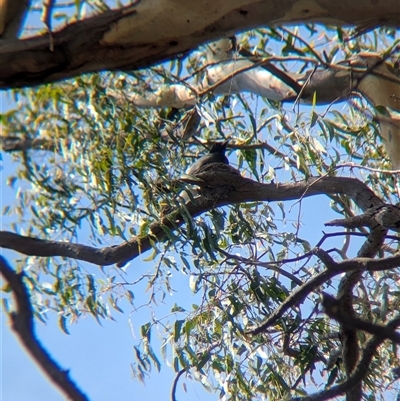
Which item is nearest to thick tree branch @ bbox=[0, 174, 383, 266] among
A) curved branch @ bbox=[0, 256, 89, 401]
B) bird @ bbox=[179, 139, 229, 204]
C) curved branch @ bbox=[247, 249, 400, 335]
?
bird @ bbox=[179, 139, 229, 204]

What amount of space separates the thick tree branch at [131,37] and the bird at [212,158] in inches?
36.5

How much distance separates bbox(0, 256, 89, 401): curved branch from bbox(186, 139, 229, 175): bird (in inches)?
62.6

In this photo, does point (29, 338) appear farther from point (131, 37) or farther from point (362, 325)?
point (131, 37)

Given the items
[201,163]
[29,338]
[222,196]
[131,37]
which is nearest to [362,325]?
[29,338]

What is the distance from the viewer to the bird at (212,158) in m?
2.65

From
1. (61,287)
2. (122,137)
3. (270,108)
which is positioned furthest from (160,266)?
(270,108)

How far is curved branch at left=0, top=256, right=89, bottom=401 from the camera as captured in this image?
931 mm

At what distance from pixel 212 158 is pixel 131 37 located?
3.67ft

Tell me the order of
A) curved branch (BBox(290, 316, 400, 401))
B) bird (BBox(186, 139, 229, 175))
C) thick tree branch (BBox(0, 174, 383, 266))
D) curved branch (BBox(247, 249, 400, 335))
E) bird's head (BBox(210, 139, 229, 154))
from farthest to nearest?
bird's head (BBox(210, 139, 229, 154)) → bird (BBox(186, 139, 229, 175)) → thick tree branch (BBox(0, 174, 383, 266)) → curved branch (BBox(247, 249, 400, 335)) → curved branch (BBox(290, 316, 400, 401))

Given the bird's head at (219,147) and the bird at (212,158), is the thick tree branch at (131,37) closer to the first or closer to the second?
the bird at (212,158)

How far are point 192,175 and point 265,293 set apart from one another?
0.63m

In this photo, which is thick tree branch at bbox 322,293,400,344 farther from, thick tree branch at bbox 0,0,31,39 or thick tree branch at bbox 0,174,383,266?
thick tree branch at bbox 0,0,31,39

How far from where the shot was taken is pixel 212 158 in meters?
2.71

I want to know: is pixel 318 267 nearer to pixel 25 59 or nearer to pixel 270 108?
pixel 270 108
